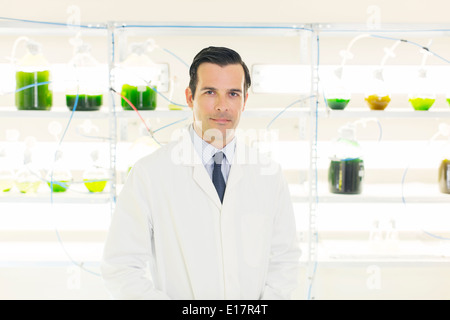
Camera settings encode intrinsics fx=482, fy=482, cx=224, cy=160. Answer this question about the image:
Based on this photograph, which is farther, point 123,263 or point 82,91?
point 82,91

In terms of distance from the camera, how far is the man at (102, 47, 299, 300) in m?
1.13

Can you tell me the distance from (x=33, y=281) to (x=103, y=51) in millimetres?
1131

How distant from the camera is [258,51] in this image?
85.7 inches

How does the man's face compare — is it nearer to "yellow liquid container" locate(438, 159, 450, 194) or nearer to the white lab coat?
the white lab coat

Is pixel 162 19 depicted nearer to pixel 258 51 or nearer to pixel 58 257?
pixel 258 51

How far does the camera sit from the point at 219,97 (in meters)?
1.17

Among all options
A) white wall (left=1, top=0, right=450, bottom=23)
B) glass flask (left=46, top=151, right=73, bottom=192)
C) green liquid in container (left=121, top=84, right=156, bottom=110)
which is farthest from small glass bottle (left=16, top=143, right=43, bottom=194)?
white wall (left=1, top=0, right=450, bottom=23)

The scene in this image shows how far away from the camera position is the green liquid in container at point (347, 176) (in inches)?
73.0

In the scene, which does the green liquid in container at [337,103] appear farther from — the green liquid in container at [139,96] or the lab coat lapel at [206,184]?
the lab coat lapel at [206,184]

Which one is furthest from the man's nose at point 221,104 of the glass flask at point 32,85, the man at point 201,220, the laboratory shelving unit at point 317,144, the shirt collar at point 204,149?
the glass flask at point 32,85

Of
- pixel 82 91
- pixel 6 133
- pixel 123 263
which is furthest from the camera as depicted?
pixel 6 133

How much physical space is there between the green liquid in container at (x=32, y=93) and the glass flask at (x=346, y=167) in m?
1.12

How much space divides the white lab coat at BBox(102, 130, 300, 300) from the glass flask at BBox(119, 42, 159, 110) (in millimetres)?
644
